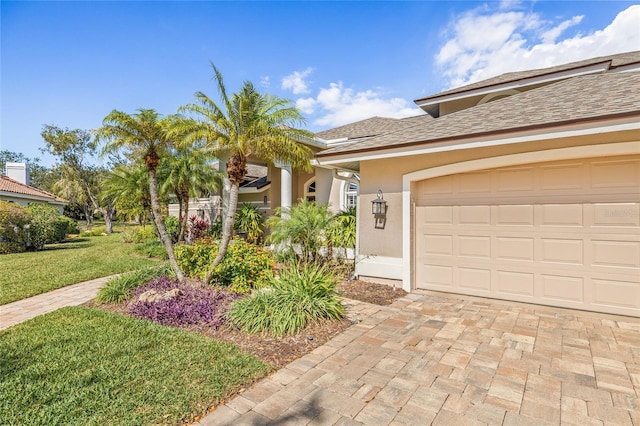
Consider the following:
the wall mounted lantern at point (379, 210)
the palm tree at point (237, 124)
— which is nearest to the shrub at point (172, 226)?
the palm tree at point (237, 124)

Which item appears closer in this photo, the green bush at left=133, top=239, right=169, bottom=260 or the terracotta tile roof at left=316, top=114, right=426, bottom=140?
the green bush at left=133, top=239, right=169, bottom=260

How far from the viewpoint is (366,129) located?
523 inches

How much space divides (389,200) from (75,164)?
33763 millimetres

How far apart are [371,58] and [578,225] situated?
10.1 m

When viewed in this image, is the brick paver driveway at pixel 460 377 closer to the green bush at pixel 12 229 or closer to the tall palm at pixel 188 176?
the tall palm at pixel 188 176

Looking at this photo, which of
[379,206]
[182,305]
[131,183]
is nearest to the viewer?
[182,305]

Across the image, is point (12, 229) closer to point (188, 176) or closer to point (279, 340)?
point (188, 176)

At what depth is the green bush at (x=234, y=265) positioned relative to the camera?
6729 millimetres

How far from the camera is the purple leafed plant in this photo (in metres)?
5.14

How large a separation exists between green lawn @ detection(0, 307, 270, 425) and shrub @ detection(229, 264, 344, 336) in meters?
0.70

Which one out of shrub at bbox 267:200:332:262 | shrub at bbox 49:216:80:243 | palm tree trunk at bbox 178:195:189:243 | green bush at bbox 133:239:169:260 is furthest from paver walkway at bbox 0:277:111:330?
shrub at bbox 49:216:80:243

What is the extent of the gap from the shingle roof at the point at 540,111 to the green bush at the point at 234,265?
9.86 feet

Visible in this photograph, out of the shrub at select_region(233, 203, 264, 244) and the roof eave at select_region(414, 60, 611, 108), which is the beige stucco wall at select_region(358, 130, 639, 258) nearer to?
the roof eave at select_region(414, 60, 611, 108)

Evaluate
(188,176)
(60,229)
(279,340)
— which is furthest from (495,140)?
(60,229)
